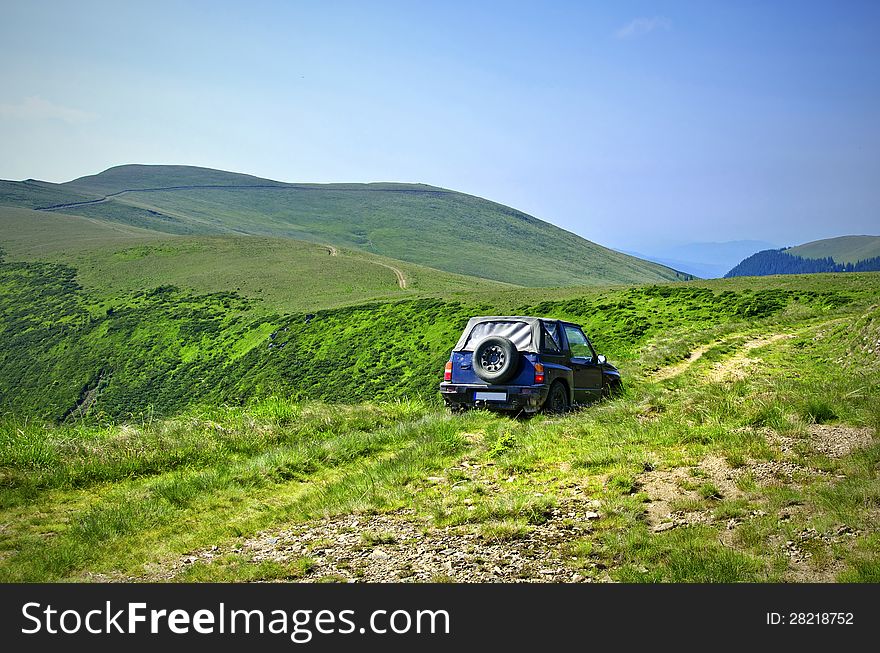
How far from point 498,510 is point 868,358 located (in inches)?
389

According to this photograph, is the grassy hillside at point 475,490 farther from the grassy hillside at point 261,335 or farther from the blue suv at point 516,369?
the grassy hillside at point 261,335

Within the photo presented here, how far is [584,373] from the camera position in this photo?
13641 millimetres

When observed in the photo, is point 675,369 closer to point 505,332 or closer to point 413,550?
point 505,332

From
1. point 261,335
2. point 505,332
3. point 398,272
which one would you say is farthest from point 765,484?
point 398,272

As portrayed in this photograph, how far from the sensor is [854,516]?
522cm

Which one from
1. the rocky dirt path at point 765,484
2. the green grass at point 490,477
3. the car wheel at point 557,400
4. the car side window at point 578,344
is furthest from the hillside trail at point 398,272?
the rocky dirt path at point 765,484

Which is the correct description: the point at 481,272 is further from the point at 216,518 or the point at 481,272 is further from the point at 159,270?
the point at 216,518

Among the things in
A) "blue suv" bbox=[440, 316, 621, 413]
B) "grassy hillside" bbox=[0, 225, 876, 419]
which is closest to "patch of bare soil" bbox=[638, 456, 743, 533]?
"blue suv" bbox=[440, 316, 621, 413]

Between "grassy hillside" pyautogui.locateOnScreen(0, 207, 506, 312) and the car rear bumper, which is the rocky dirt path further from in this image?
"grassy hillside" pyautogui.locateOnScreen(0, 207, 506, 312)

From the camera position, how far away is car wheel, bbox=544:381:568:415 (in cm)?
1219

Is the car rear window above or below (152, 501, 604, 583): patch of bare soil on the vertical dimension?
above

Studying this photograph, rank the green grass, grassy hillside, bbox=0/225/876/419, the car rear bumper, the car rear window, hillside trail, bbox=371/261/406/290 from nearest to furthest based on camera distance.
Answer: the green grass → the car rear bumper → the car rear window → grassy hillside, bbox=0/225/876/419 → hillside trail, bbox=371/261/406/290

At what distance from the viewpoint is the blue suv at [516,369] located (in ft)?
39.4

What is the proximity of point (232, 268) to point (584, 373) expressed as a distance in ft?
286
